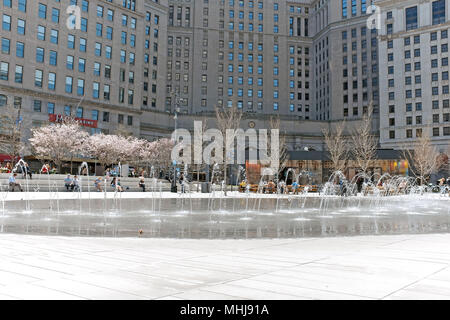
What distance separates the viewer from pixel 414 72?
76688 mm

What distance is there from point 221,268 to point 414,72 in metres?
82.3

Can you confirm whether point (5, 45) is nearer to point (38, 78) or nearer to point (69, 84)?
point (38, 78)

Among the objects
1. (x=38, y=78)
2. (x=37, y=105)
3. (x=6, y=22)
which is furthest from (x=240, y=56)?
(x=6, y=22)

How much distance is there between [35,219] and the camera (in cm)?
1252

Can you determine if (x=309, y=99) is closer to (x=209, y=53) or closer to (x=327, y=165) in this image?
(x=209, y=53)

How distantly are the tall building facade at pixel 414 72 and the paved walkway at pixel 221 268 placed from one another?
73264 millimetres

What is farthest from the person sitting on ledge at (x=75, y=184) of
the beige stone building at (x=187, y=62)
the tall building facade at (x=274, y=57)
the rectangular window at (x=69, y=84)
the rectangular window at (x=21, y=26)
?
the tall building facade at (x=274, y=57)

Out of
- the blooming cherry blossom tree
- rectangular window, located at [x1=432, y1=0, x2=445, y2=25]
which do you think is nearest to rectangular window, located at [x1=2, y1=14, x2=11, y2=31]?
the blooming cherry blossom tree

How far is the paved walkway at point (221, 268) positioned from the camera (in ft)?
14.2

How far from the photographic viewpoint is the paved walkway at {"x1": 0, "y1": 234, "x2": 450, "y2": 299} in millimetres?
4332

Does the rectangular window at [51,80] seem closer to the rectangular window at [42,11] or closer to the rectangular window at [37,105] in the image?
the rectangular window at [37,105]

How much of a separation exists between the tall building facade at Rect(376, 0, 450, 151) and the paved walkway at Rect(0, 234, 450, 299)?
240 ft

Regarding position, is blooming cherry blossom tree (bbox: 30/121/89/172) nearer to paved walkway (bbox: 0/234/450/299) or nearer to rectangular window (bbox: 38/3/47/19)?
rectangular window (bbox: 38/3/47/19)
